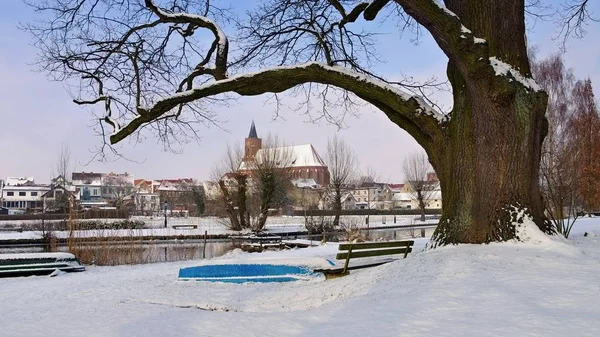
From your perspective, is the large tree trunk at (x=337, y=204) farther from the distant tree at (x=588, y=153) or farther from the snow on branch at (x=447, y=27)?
the snow on branch at (x=447, y=27)

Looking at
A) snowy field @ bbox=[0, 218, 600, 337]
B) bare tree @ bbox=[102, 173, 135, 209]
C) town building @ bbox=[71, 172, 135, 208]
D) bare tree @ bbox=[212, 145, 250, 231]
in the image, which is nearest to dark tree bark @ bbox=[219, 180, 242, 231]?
bare tree @ bbox=[212, 145, 250, 231]

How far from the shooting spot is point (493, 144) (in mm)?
7859

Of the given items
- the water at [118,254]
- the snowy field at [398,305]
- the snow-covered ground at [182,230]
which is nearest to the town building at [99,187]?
the snow-covered ground at [182,230]

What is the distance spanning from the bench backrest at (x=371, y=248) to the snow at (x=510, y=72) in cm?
434

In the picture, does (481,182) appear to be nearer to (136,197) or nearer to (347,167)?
(347,167)

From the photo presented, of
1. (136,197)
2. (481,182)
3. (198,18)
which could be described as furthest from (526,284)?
(136,197)

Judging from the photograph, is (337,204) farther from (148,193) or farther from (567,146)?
(148,193)

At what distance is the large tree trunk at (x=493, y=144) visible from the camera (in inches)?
302

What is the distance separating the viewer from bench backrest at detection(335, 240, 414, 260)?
10.2 m

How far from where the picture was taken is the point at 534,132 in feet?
26.5

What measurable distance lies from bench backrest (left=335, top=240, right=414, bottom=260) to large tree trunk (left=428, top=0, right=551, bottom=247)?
2300 millimetres

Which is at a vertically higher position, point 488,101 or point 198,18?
point 198,18

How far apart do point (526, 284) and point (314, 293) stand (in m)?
2.85

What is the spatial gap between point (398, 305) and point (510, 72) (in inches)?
178
